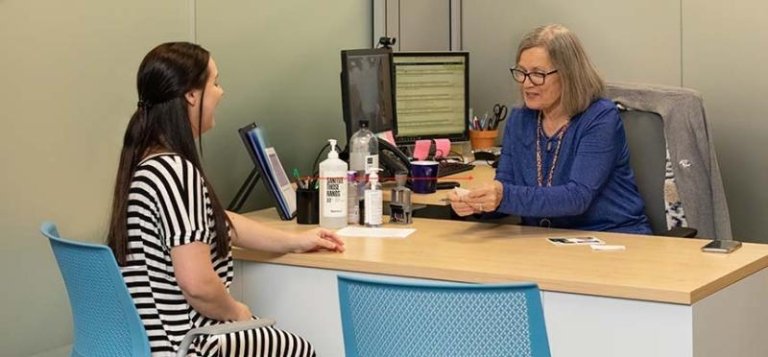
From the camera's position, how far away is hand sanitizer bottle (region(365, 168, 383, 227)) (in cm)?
297

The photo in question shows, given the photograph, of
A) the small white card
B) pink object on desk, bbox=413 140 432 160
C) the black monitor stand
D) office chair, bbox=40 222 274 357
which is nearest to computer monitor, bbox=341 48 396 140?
pink object on desk, bbox=413 140 432 160

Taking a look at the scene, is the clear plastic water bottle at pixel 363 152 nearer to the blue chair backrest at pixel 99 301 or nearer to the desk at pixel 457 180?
the desk at pixel 457 180

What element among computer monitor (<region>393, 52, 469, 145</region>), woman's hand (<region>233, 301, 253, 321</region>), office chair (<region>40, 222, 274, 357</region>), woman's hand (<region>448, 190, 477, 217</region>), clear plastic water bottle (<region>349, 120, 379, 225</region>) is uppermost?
computer monitor (<region>393, 52, 469, 145</region>)

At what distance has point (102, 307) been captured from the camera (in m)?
2.15

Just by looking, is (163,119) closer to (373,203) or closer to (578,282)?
(373,203)

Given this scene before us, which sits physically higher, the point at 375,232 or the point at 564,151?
the point at 564,151

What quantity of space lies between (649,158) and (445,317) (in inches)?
65.2

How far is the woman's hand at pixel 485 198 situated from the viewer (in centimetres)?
273

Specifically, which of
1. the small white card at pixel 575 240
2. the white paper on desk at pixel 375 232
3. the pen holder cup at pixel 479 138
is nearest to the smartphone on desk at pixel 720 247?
the small white card at pixel 575 240

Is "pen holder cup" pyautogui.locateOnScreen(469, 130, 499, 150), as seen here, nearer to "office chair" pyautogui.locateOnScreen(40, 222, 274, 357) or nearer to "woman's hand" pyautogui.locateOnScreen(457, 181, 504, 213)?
"woman's hand" pyautogui.locateOnScreen(457, 181, 504, 213)

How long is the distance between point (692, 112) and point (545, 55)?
2.13 ft

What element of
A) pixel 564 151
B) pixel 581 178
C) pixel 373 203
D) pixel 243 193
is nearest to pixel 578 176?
pixel 581 178

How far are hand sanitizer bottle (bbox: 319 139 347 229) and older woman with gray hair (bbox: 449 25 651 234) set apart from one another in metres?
0.35

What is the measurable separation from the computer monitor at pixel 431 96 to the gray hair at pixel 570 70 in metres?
1.06
